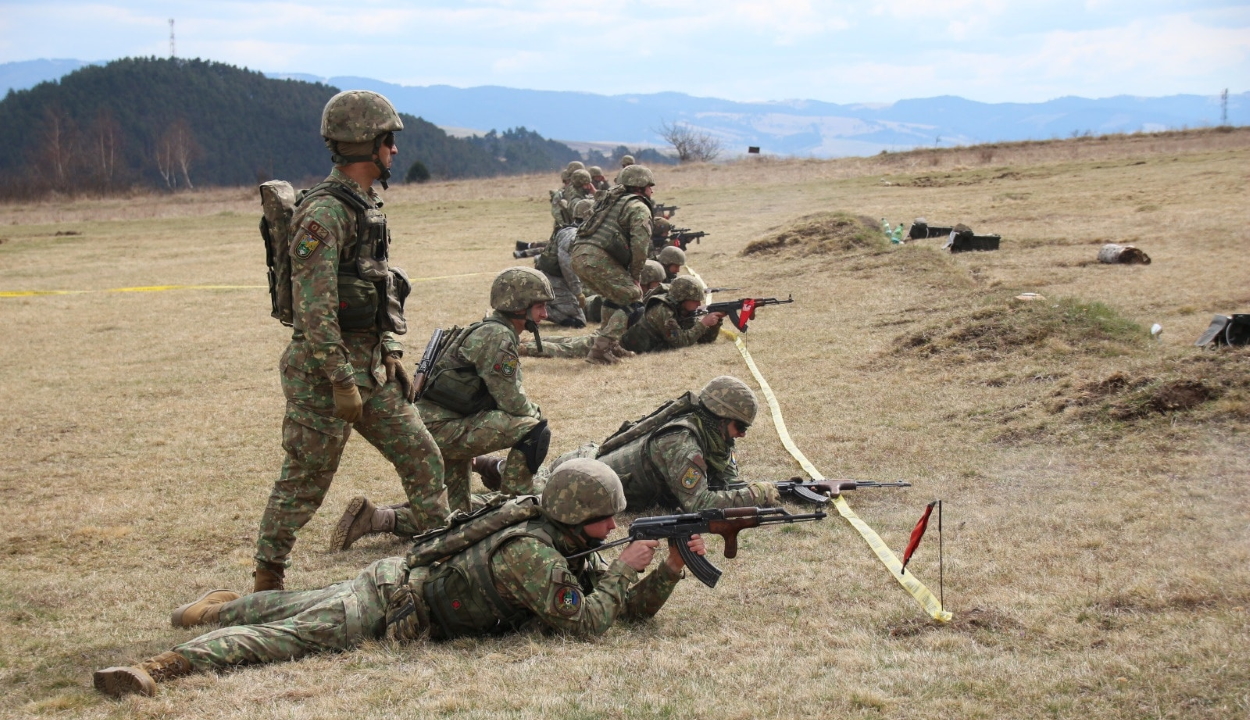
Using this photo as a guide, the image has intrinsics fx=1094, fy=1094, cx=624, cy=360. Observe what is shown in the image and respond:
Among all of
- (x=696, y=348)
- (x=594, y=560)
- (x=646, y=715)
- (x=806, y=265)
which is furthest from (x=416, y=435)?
(x=806, y=265)

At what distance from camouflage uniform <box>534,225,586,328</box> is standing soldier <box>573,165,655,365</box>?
2.27 m

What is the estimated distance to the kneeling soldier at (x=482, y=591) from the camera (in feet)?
16.0

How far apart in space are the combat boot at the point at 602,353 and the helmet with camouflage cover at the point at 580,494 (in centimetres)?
730

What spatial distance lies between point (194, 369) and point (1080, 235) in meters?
13.5

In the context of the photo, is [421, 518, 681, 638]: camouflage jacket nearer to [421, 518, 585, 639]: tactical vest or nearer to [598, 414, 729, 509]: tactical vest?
[421, 518, 585, 639]: tactical vest

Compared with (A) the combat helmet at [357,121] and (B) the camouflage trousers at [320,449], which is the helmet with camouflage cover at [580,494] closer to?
(B) the camouflage trousers at [320,449]

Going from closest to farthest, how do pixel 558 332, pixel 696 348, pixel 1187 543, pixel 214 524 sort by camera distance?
pixel 1187 543
pixel 214 524
pixel 696 348
pixel 558 332

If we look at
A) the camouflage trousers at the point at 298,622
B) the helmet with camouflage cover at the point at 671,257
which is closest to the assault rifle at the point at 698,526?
the camouflage trousers at the point at 298,622

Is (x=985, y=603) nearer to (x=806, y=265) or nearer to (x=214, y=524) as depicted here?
(x=214, y=524)

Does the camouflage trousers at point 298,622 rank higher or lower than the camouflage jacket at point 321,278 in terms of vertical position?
lower

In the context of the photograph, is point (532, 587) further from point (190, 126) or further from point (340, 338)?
point (190, 126)

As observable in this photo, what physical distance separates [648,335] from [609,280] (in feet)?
2.64

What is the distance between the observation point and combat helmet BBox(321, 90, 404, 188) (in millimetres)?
5453

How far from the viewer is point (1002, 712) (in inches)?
160
